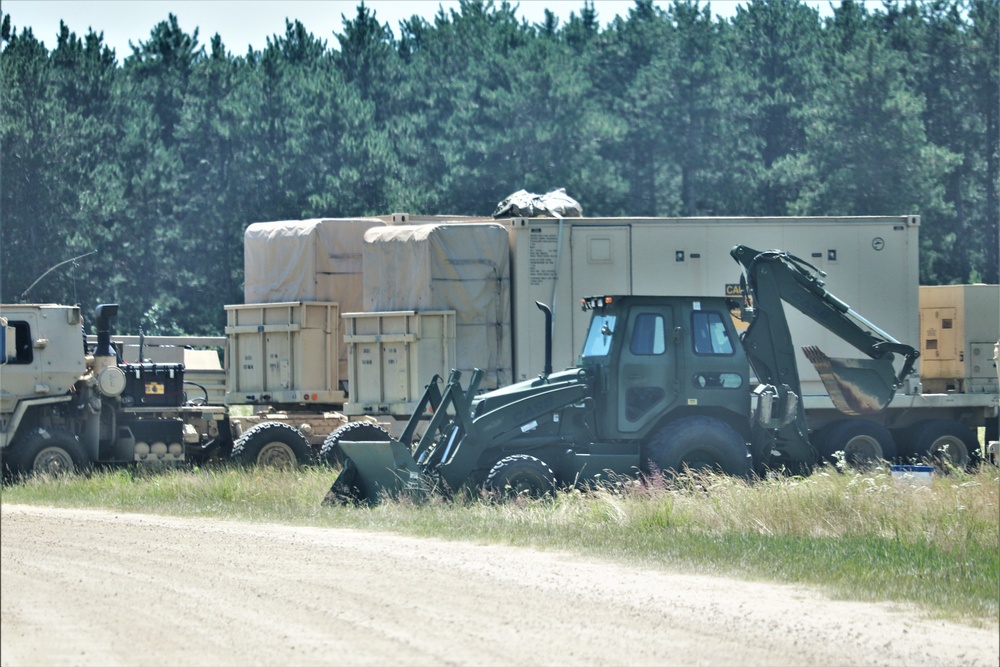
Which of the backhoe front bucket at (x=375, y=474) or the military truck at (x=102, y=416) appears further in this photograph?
the military truck at (x=102, y=416)

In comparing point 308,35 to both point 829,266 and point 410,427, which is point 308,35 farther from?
point 410,427

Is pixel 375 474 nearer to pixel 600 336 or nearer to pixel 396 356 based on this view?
pixel 600 336

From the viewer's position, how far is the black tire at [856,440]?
19.5m

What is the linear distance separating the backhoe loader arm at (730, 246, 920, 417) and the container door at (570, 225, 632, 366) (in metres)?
3.57

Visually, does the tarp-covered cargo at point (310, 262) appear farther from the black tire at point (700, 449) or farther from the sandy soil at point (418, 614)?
the sandy soil at point (418, 614)

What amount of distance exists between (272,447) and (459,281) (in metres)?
3.62

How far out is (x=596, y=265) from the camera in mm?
20297

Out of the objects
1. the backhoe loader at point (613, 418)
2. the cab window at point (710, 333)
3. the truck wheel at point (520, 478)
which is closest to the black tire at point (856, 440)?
the backhoe loader at point (613, 418)

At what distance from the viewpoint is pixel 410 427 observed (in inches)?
613

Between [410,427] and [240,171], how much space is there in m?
33.4

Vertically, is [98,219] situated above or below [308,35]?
below

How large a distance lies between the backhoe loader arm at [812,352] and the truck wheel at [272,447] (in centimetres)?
682

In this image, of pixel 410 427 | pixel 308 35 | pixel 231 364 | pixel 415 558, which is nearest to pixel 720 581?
pixel 415 558

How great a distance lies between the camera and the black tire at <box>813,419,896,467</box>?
63.9ft
